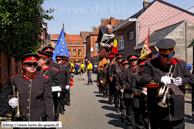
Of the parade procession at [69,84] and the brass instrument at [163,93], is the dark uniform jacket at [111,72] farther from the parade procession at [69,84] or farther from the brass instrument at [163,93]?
the brass instrument at [163,93]

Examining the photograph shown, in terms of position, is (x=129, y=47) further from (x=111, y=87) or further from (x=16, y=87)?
(x=16, y=87)

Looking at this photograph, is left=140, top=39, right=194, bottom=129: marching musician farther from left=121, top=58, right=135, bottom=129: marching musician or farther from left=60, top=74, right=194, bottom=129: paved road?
left=60, top=74, right=194, bottom=129: paved road

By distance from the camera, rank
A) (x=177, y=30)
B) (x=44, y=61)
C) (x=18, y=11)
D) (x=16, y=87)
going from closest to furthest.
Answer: (x=16, y=87) → (x=44, y=61) → (x=18, y=11) → (x=177, y=30)

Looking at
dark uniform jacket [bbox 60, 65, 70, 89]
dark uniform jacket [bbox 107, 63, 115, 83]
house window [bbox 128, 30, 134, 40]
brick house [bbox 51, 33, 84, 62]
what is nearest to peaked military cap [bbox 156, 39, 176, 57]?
dark uniform jacket [bbox 60, 65, 70, 89]

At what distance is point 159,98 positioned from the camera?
3.40 m

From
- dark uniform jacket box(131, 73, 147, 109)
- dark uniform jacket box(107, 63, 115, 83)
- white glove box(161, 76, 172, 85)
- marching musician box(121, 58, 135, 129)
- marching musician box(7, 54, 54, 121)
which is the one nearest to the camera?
white glove box(161, 76, 172, 85)

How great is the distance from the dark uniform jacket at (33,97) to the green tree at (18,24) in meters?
3.36

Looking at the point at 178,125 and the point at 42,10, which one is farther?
the point at 42,10

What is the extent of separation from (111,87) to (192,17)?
2040 centimetres

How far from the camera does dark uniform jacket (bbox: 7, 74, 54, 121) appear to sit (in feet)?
11.6

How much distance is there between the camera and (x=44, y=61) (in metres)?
5.55

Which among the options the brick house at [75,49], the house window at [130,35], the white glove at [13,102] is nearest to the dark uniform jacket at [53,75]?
the white glove at [13,102]

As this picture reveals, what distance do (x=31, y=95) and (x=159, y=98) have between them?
2.11 meters

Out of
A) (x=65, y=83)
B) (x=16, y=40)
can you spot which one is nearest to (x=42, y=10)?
(x=16, y=40)
